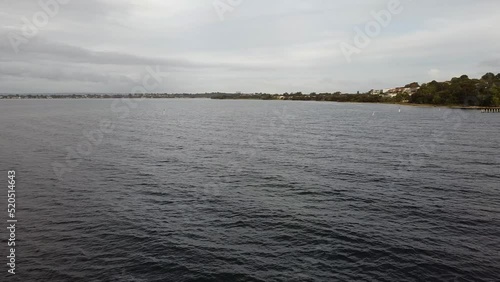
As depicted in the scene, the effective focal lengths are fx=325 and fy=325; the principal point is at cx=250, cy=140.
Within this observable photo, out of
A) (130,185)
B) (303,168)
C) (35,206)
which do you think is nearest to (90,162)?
(130,185)

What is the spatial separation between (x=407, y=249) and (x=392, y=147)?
50432mm

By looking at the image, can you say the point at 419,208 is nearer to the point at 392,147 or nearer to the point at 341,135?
the point at 392,147

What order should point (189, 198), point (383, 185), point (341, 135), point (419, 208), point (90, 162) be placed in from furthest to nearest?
point (341, 135), point (90, 162), point (383, 185), point (189, 198), point (419, 208)

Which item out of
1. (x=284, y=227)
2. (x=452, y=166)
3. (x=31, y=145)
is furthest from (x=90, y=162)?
(x=452, y=166)

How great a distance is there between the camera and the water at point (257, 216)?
23766 millimetres

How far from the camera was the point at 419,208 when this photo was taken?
34.9m

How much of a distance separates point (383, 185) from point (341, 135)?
50.8m

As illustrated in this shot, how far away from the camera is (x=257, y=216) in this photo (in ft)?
108

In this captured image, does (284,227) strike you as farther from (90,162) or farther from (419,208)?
(90,162)

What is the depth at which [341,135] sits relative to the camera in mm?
92875

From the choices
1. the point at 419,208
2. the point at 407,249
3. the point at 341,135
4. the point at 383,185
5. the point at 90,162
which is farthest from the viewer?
the point at 341,135

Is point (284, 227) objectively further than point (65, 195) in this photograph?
No

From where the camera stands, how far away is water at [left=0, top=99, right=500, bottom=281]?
23766mm

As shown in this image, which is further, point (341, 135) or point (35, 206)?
point (341, 135)
